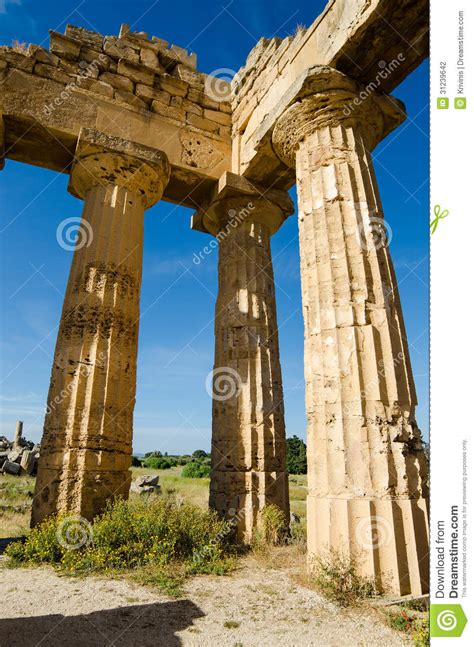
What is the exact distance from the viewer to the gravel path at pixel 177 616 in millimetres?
3500

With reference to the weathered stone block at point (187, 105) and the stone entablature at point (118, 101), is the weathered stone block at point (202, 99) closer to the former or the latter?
the stone entablature at point (118, 101)

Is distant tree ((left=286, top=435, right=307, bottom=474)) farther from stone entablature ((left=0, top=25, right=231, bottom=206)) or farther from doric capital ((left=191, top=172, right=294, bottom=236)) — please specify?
stone entablature ((left=0, top=25, right=231, bottom=206))

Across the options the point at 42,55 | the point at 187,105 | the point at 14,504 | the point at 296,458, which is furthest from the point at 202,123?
the point at 296,458

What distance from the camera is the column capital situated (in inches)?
322

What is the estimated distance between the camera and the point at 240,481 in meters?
7.30

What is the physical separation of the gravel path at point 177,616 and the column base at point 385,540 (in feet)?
1.70

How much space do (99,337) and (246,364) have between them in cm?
274

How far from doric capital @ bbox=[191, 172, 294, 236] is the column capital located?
138 centimetres

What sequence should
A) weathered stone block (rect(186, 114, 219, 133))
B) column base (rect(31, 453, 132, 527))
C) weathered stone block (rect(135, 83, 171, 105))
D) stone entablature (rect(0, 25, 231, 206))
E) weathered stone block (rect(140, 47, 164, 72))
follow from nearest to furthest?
column base (rect(31, 453, 132, 527)) < stone entablature (rect(0, 25, 231, 206)) < weathered stone block (rect(135, 83, 171, 105)) < weathered stone block (rect(140, 47, 164, 72)) < weathered stone block (rect(186, 114, 219, 133))

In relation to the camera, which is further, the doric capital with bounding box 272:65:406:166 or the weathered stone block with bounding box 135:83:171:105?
the weathered stone block with bounding box 135:83:171:105

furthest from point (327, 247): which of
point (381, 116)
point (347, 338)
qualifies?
point (381, 116)

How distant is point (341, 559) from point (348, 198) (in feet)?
15.4

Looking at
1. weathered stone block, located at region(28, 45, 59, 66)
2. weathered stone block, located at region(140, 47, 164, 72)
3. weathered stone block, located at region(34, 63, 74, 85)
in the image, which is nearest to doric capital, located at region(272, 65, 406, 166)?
weathered stone block, located at region(140, 47, 164, 72)
